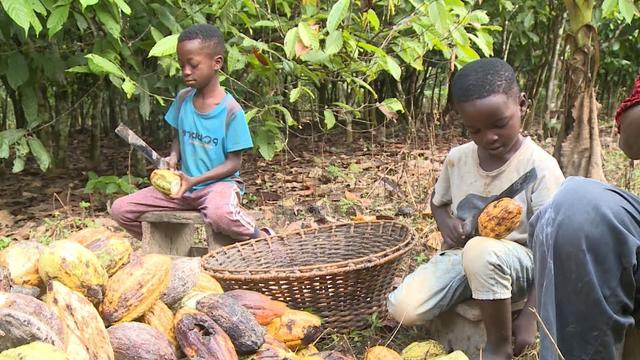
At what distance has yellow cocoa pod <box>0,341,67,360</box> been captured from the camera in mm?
1343

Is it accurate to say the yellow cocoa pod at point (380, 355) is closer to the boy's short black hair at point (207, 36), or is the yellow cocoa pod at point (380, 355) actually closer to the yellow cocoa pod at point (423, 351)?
the yellow cocoa pod at point (423, 351)

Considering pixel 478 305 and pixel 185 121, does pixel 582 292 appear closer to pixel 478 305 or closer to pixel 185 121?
pixel 478 305

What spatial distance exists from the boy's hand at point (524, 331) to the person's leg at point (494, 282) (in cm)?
9

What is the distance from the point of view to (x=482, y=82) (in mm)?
2299

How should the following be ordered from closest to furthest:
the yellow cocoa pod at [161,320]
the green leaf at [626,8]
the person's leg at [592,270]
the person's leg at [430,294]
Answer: the person's leg at [592,270]
the yellow cocoa pod at [161,320]
the person's leg at [430,294]
the green leaf at [626,8]

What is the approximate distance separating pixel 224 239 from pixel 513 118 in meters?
1.52

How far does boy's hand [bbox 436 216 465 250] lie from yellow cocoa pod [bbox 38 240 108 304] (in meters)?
1.27

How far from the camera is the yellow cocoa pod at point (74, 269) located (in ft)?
5.98

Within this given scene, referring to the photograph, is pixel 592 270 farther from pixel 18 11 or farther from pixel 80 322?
pixel 18 11

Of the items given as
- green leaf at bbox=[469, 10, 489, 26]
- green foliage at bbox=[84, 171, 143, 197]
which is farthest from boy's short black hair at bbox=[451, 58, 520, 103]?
green foliage at bbox=[84, 171, 143, 197]


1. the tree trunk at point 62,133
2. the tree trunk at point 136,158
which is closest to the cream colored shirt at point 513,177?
the tree trunk at point 136,158

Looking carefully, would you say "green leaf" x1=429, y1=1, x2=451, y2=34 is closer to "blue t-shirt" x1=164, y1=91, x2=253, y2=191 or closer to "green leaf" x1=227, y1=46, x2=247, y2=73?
"blue t-shirt" x1=164, y1=91, x2=253, y2=191

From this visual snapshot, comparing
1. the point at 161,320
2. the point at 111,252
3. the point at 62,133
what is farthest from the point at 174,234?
the point at 62,133

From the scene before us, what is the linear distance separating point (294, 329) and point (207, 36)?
1.64 metres
